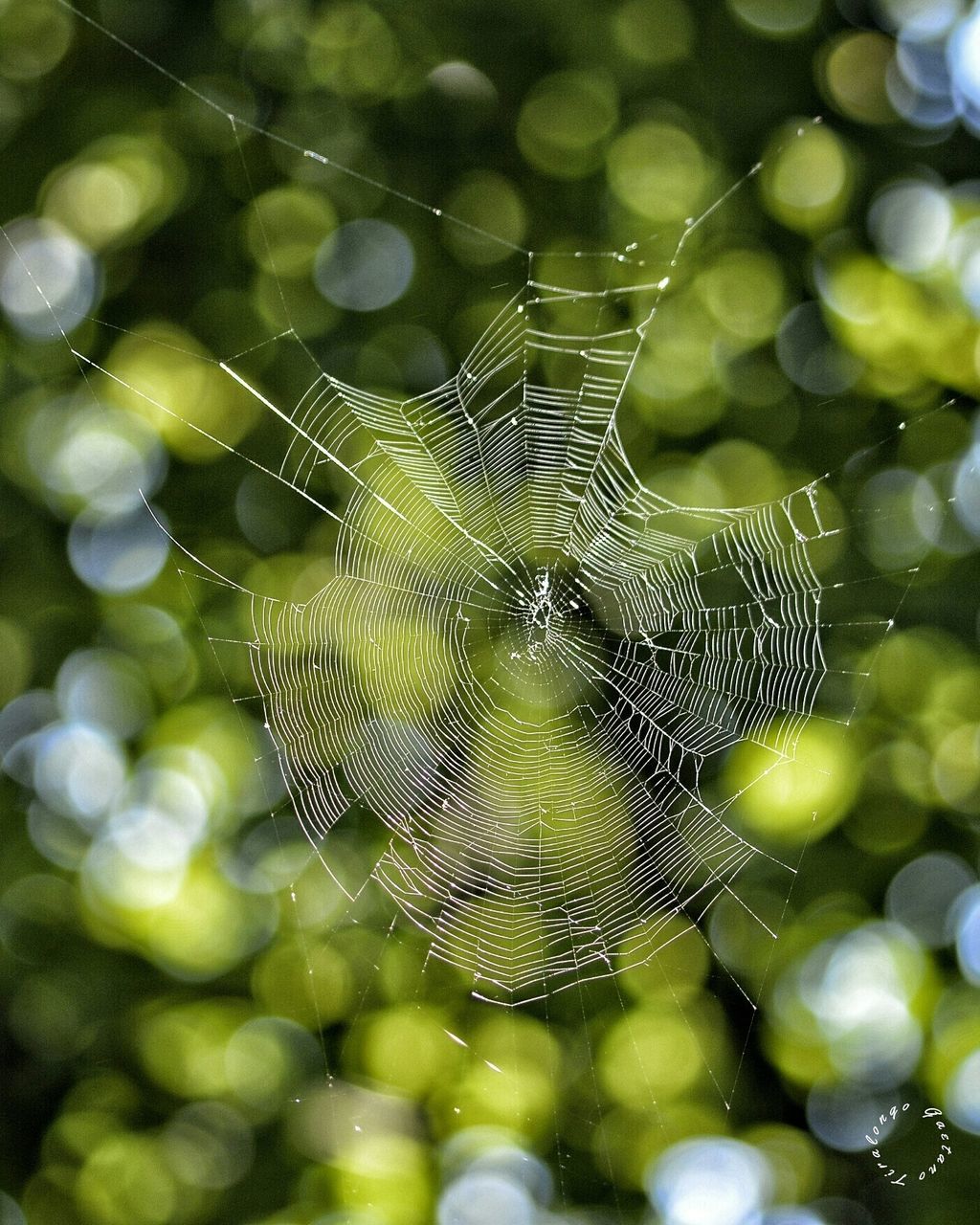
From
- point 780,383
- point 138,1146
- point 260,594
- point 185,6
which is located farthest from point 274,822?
point 185,6

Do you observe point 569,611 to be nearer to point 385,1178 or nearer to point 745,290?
point 745,290

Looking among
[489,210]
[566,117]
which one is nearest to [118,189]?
[489,210]

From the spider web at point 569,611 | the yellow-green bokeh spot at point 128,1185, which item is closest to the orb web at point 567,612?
the spider web at point 569,611

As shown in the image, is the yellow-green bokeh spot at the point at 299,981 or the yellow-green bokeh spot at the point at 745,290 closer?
the yellow-green bokeh spot at the point at 745,290

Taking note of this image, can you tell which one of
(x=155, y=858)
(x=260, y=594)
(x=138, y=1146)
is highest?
(x=260, y=594)

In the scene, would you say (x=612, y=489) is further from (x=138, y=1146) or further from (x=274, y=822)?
(x=138, y=1146)

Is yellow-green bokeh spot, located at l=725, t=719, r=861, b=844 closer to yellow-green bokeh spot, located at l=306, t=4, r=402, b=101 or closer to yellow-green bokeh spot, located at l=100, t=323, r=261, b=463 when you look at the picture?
yellow-green bokeh spot, located at l=100, t=323, r=261, b=463

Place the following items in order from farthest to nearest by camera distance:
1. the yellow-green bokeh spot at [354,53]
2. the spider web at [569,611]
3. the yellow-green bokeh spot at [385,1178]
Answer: the yellow-green bokeh spot at [385,1178] → the spider web at [569,611] → the yellow-green bokeh spot at [354,53]

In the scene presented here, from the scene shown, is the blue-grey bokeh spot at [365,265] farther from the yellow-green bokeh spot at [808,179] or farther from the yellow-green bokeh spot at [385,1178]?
the yellow-green bokeh spot at [385,1178]
